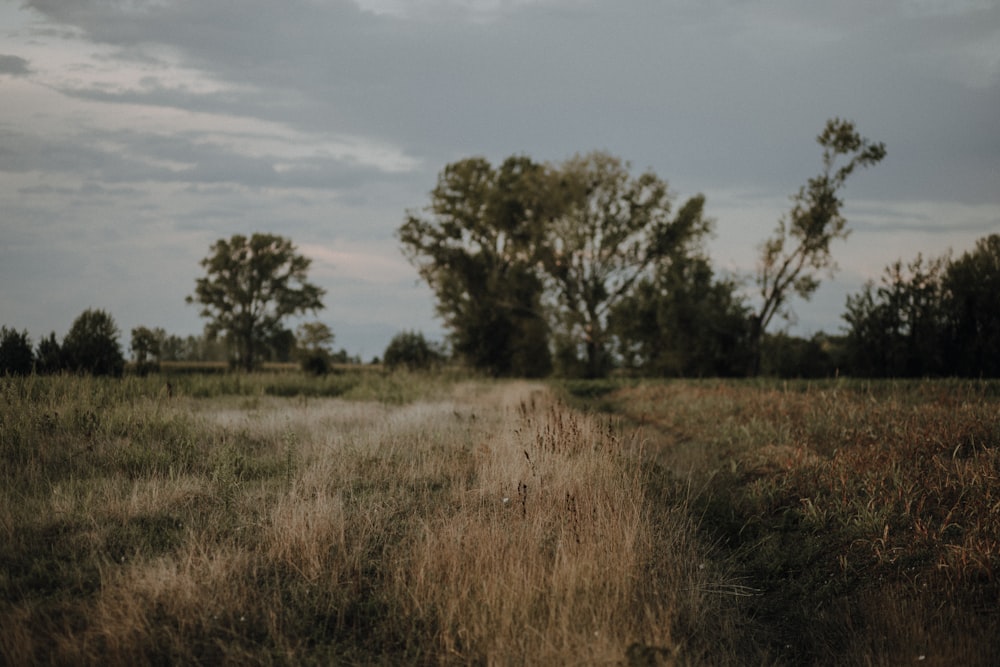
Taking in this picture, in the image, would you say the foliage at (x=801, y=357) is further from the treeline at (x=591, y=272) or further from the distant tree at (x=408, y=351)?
the distant tree at (x=408, y=351)

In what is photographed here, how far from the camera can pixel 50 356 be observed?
52.1 feet

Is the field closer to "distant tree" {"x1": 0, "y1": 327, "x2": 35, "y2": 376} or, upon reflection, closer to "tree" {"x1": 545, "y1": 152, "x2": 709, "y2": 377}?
"distant tree" {"x1": 0, "y1": 327, "x2": 35, "y2": 376}

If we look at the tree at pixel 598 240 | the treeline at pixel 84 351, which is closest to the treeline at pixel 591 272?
the tree at pixel 598 240

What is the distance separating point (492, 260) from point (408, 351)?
8178 millimetres

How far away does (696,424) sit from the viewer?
43.8 feet

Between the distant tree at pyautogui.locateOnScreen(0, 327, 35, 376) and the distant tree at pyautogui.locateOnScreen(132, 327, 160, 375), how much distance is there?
2931 mm

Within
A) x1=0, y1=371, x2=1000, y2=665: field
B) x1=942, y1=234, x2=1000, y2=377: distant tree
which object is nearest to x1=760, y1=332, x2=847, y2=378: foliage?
x1=942, y1=234, x2=1000, y2=377: distant tree

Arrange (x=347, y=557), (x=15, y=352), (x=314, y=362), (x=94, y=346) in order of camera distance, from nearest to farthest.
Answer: (x=347, y=557) → (x=15, y=352) → (x=94, y=346) → (x=314, y=362)

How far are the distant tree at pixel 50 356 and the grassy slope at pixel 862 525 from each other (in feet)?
46.2

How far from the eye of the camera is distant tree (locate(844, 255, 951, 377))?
2670 centimetres

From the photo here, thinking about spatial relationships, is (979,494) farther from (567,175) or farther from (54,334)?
(567,175)

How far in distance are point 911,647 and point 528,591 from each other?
9.10ft

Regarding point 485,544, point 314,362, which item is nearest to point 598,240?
point 314,362

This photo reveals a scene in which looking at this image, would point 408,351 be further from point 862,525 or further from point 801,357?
point 862,525
